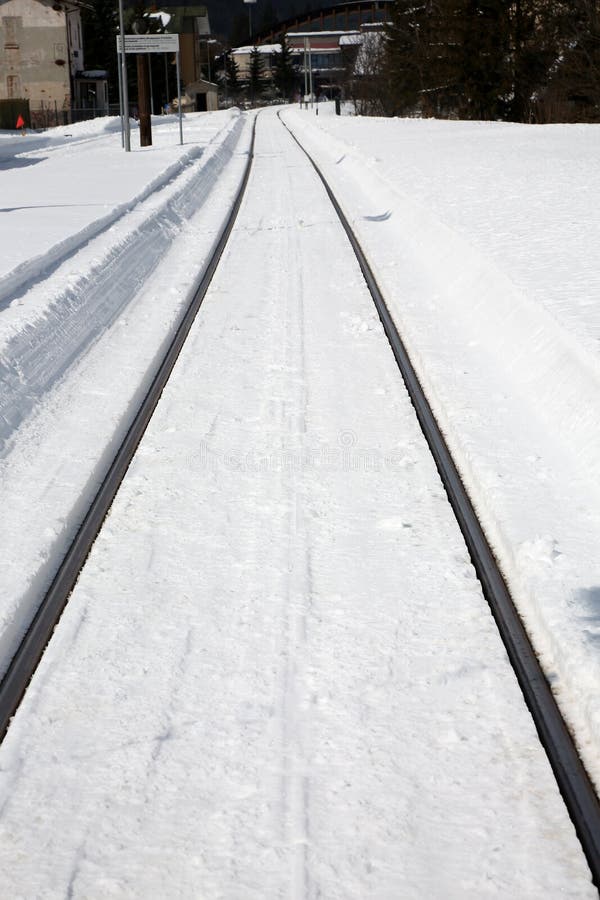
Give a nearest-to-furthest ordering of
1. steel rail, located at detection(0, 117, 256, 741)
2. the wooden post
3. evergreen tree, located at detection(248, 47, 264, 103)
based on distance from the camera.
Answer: steel rail, located at detection(0, 117, 256, 741)
the wooden post
evergreen tree, located at detection(248, 47, 264, 103)

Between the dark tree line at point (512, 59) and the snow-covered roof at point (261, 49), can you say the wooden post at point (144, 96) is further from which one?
the snow-covered roof at point (261, 49)

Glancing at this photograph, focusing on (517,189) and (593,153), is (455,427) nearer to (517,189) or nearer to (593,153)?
(517,189)

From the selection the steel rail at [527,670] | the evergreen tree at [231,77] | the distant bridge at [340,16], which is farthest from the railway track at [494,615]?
the distant bridge at [340,16]

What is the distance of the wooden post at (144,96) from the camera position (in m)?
33.3

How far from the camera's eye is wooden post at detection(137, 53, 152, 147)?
3326cm

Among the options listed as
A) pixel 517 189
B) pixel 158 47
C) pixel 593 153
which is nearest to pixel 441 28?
pixel 158 47

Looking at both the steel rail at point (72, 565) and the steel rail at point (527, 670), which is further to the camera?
the steel rail at point (72, 565)

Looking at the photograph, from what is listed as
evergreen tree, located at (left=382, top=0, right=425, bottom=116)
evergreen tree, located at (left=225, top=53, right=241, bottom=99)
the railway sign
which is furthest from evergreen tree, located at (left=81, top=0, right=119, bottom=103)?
evergreen tree, located at (left=225, top=53, right=241, bottom=99)

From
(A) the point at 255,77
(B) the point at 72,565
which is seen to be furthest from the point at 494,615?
(A) the point at 255,77

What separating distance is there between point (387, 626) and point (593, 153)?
21.7 meters

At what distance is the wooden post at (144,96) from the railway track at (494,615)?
2836 centimetres

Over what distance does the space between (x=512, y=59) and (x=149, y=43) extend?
23520mm

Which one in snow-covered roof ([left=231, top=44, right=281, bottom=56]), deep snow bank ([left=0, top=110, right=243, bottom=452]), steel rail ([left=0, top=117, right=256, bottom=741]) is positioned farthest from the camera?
snow-covered roof ([left=231, top=44, right=281, bottom=56])

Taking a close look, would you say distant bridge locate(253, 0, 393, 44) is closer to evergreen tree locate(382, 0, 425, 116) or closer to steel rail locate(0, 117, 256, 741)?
evergreen tree locate(382, 0, 425, 116)
